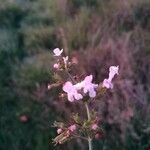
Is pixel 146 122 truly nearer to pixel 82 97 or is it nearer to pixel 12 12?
pixel 82 97

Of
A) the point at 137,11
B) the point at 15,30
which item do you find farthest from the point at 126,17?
the point at 15,30

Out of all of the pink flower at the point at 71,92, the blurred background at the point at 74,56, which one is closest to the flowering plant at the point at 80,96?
the pink flower at the point at 71,92

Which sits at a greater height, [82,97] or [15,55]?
[15,55]

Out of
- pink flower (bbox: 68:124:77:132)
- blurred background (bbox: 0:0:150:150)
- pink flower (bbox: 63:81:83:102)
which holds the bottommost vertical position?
pink flower (bbox: 68:124:77:132)

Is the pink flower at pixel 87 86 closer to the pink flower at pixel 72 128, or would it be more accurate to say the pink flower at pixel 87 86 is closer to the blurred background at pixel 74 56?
the pink flower at pixel 72 128

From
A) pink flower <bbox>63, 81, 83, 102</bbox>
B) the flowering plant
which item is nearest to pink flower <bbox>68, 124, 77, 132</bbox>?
the flowering plant

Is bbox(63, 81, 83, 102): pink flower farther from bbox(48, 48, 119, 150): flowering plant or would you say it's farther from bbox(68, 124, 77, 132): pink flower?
bbox(68, 124, 77, 132): pink flower

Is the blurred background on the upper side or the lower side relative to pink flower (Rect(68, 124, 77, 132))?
upper

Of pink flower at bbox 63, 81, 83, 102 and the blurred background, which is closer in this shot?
pink flower at bbox 63, 81, 83, 102
